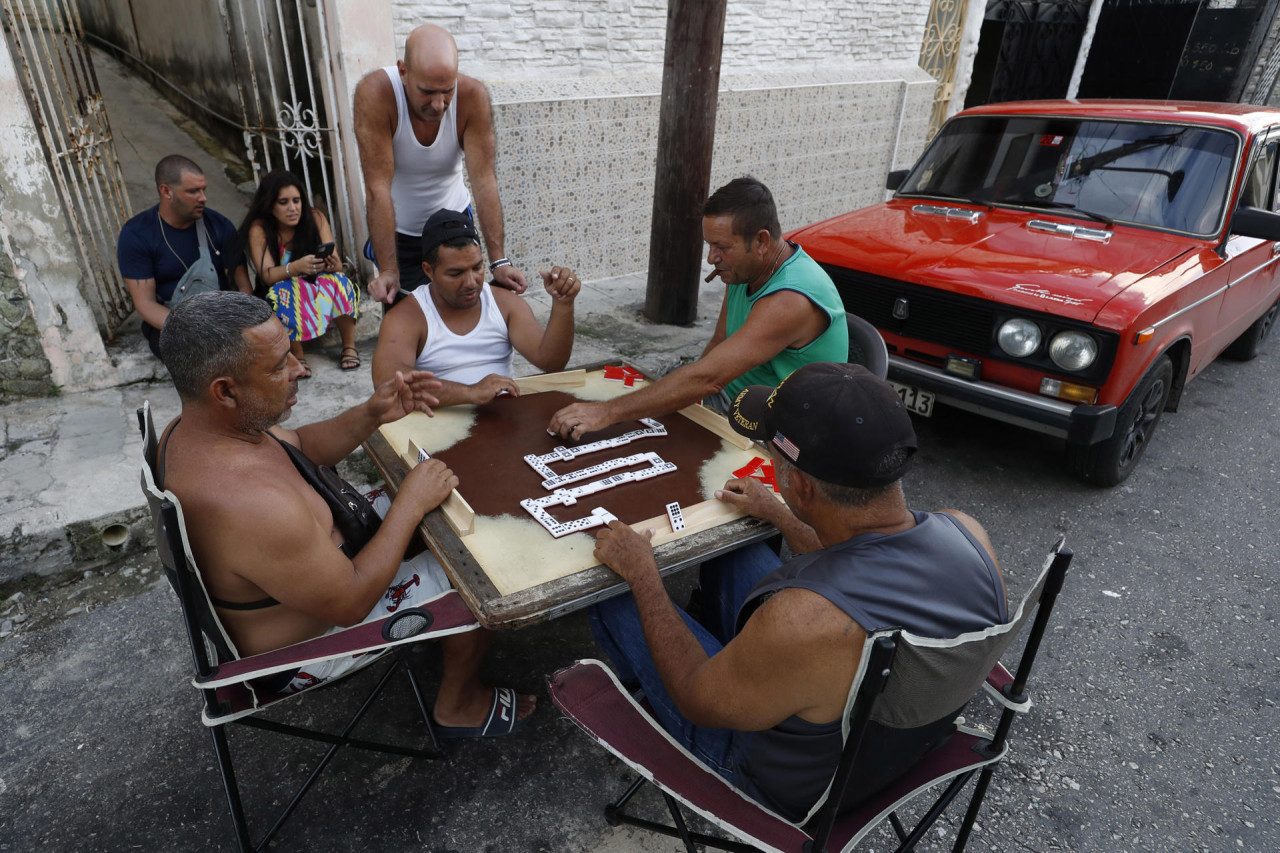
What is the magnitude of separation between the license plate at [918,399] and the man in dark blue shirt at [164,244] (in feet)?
13.5

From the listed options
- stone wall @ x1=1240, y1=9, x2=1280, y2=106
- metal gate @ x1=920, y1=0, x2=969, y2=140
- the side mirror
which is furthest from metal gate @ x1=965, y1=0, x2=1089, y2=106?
the side mirror

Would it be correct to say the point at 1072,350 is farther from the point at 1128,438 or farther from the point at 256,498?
the point at 256,498

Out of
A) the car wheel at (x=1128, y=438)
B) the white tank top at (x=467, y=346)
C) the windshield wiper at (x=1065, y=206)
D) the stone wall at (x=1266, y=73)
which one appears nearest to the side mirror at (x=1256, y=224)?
the windshield wiper at (x=1065, y=206)

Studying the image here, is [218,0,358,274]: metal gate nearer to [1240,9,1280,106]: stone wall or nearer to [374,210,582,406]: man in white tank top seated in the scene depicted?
[374,210,582,406]: man in white tank top seated

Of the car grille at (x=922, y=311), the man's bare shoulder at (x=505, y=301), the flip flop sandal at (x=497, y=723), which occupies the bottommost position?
the flip flop sandal at (x=497, y=723)

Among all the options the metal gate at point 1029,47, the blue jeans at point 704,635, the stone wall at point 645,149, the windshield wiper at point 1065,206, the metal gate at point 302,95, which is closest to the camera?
the blue jeans at point 704,635

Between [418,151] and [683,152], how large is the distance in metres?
2.26

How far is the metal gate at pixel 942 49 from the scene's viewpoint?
9.10 m

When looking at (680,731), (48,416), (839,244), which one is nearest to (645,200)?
(839,244)

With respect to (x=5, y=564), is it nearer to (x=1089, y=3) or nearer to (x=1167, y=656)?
(x=1167, y=656)

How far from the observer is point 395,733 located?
2633 millimetres

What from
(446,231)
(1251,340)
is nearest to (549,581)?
(446,231)

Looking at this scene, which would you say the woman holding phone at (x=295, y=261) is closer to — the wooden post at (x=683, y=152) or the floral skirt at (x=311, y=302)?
the floral skirt at (x=311, y=302)

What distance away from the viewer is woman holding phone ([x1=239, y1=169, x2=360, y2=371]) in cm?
468
